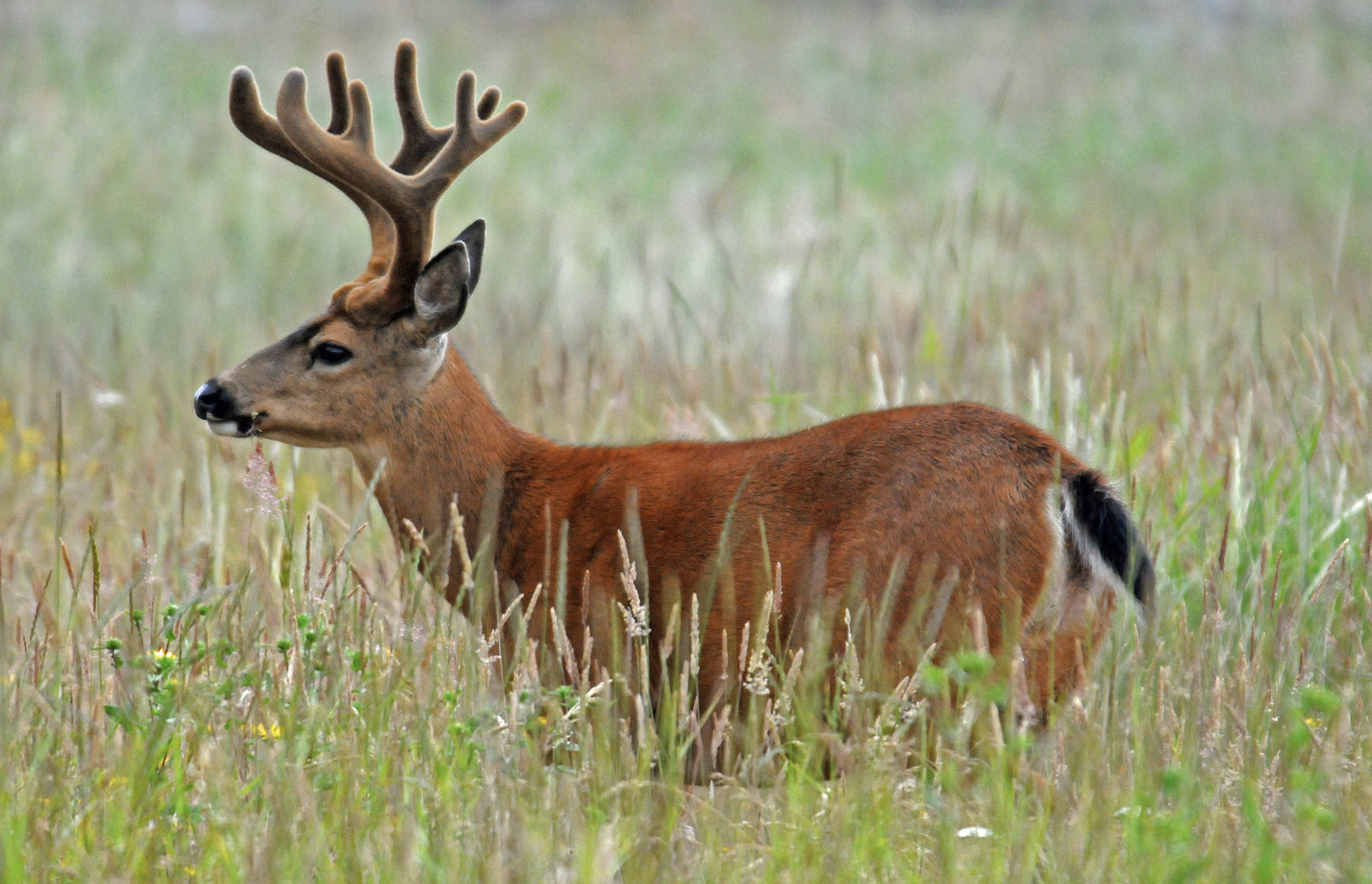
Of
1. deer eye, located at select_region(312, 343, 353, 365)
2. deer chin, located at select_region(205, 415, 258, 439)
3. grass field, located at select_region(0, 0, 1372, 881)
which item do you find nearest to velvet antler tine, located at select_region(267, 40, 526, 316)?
deer eye, located at select_region(312, 343, 353, 365)

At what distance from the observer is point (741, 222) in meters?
12.1

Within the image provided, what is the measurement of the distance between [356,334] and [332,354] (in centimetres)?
8

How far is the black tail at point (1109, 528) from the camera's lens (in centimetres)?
357

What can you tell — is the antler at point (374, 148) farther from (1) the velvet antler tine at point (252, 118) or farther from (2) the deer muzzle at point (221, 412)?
(2) the deer muzzle at point (221, 412)

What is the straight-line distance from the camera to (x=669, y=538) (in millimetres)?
4043

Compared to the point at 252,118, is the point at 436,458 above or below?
below

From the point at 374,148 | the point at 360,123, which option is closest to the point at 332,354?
the point at 374,148

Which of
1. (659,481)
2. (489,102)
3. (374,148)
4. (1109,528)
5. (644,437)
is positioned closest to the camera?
(1109,528)

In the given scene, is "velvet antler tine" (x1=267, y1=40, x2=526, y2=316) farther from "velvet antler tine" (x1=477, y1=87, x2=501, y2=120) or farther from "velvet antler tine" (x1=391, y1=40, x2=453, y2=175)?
"velvet antler tine" (x1=477, y1=87, x2=501, y2=120)

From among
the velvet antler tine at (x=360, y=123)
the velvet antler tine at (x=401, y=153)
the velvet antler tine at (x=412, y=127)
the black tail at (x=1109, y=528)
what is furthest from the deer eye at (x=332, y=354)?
the black tail at (x=1109, y=528)

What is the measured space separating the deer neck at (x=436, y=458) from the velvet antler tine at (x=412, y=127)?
0.80 m

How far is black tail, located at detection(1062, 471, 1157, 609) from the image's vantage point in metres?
3.57

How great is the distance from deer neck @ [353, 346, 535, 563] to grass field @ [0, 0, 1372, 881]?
0.22 metres

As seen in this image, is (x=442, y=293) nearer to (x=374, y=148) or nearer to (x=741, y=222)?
(x=374, y=148)
